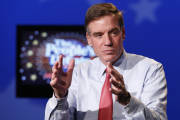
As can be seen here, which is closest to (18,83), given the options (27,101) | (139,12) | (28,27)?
(27,101)

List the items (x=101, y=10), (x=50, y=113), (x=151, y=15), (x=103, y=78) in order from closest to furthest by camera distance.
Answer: (x=50, y=113) < (x=101, y=10) < (x=103, y=78) < (x=151, y=15)

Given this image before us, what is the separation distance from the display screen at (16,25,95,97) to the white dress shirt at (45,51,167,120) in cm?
133

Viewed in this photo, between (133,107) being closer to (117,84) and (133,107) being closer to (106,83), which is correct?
(117,84)

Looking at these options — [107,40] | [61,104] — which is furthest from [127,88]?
[61,104]

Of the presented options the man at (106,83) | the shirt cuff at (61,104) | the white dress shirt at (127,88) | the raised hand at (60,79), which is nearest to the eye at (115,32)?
the man at (106,83)

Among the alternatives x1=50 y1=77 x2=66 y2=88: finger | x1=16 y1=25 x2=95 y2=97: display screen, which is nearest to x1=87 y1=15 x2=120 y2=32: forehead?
x1=50 y1=77 x2=66 y2=88: finger

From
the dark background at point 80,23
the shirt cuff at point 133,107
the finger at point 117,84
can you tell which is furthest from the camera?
the dark background at point 80,23

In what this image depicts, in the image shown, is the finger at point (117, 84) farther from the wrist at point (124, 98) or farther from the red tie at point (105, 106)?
the red tie at point (105, 106)

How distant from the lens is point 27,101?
336 cm

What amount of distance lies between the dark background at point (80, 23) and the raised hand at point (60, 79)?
191cm

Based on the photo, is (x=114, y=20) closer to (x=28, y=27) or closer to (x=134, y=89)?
(x=134, y=89)

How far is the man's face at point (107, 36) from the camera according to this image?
5.31ft

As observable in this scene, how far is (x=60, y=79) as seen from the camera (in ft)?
4.36

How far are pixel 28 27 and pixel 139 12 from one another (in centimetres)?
129
